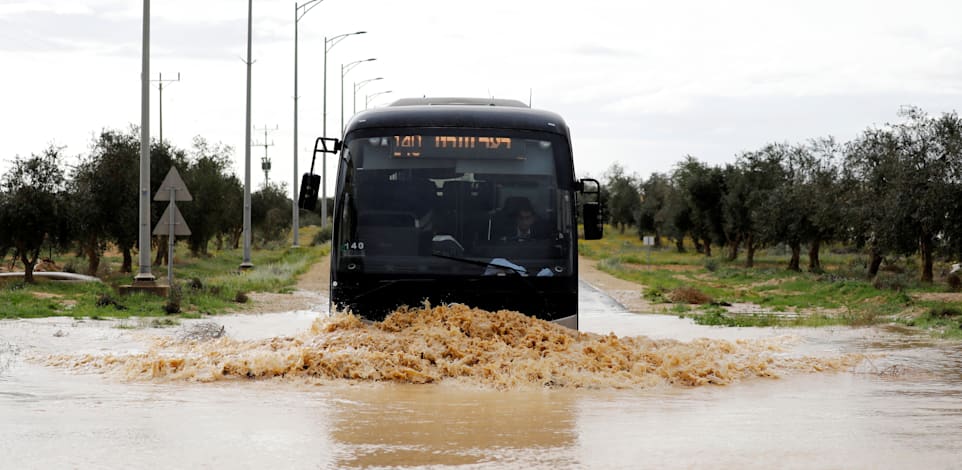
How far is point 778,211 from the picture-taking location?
55938 mm

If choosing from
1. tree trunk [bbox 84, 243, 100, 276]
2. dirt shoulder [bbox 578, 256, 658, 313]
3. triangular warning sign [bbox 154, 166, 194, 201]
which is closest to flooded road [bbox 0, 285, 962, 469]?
triangular warning sign [bbox 154, 166, 194, 201]

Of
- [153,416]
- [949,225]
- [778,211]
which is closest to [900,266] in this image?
[778,211]

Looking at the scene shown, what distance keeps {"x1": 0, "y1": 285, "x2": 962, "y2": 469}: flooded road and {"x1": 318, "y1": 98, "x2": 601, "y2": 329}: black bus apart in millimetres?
1711

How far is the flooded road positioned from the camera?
8.72 meters

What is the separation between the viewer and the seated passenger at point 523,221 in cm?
1480

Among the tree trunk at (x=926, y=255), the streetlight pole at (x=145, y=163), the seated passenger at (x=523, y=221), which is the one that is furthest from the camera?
the tree trunk at (x=926, y=255)

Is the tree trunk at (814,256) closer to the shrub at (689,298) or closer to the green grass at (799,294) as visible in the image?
the green grass at (799,294)

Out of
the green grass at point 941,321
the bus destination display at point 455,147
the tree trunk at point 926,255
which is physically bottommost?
the green grass at point 941,321

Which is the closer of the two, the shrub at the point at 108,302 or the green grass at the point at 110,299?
the green grass at the point at 110,299

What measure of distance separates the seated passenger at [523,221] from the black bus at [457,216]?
1 cm

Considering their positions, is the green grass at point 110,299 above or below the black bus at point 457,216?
below

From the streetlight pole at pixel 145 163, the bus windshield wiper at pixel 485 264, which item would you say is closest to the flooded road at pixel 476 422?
the bus windshield wiper at pixel 485 264

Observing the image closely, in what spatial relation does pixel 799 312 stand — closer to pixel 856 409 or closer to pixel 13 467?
pixel 856 409

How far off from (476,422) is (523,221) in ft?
15.2
